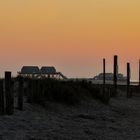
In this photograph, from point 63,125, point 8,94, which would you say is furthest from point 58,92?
point 8,94

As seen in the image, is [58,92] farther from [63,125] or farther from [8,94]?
[8,94]

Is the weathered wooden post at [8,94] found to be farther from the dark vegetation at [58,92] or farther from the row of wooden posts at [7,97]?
the dark vegetation at [58,92]

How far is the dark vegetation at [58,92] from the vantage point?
90.8 ft

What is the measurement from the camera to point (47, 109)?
27234 millimetres

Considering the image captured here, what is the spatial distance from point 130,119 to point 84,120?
3855mm

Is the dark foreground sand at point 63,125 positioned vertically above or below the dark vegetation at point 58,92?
below

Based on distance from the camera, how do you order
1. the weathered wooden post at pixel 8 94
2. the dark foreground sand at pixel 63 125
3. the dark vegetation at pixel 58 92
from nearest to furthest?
the dark foreground sand at pixel 63 125
the weathered wooden post at pixel 8 94
the dark vegetation at pixel 58 92

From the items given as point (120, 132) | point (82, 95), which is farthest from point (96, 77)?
point (120, 132)

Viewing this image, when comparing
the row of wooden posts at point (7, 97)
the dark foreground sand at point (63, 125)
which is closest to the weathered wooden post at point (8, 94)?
the row of wooden posts at point (7, 97)

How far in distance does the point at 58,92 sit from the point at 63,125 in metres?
9.40

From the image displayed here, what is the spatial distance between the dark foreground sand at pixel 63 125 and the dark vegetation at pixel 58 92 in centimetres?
66

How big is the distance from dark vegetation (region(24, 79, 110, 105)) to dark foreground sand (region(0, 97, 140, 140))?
26.0 inches

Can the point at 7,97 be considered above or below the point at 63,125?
above

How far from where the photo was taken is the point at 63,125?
2233cm
